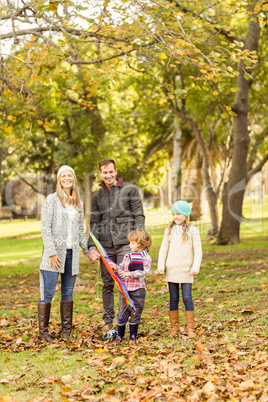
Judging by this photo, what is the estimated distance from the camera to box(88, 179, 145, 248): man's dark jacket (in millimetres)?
6422

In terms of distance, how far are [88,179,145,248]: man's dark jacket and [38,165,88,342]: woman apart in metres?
0.32

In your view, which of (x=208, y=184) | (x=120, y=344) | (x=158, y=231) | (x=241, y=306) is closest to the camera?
(x=120, y=344)

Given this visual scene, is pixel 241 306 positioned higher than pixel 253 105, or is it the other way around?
pixel 253 105

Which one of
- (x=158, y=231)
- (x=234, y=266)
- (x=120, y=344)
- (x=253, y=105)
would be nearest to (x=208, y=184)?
(x=253, y=105)

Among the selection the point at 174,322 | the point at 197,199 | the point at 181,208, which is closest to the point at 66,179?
the point at 181,208

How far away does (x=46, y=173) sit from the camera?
39250mm

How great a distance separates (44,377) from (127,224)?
2.27 metres

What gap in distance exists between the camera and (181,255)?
20.4 ft

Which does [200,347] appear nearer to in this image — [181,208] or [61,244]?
[181,208]

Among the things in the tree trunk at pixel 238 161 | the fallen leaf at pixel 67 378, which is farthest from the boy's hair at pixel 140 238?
the tree trunk at pixel 238 161

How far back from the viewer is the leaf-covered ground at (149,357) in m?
4.30

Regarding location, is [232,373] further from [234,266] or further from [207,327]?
[234,266]

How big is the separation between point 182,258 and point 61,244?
1.58m

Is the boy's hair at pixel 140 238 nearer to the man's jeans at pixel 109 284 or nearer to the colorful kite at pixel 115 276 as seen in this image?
the colorful kite at pixel 115 276
